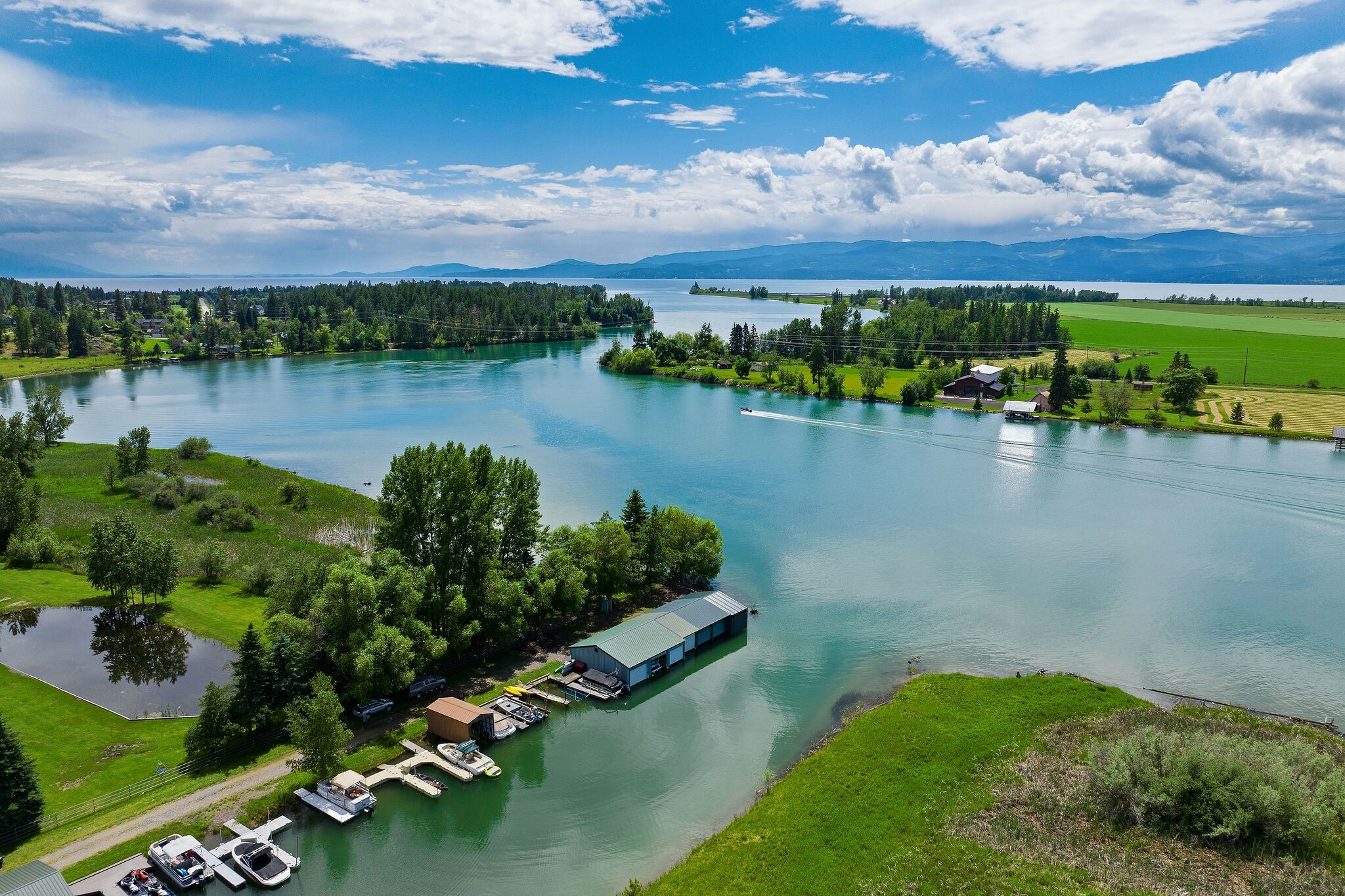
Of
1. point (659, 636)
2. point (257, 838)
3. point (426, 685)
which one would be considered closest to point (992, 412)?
point (659, 636)

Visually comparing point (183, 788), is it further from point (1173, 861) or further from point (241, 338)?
point (241, 338)

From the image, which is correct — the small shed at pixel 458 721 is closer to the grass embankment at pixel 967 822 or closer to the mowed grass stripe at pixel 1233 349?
the grass embankment at pixel 967 822

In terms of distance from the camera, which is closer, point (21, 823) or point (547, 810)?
point (21, 823)

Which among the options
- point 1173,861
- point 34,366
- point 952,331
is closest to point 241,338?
point 34,366

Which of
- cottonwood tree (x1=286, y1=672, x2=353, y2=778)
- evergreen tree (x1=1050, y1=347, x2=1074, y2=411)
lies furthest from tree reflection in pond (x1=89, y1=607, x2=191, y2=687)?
evergreen tree (x1=1050, y1=347, x2=1074, y2=411)

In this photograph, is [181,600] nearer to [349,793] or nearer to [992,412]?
[349,793]

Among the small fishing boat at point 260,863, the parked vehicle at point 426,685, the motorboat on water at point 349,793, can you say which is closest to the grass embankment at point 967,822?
the motorboat on water at point 349,793
